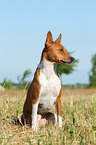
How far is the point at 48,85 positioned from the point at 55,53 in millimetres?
517

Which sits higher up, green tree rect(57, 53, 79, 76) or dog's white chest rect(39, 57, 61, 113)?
green tree rect(57, 53, 79, 76)

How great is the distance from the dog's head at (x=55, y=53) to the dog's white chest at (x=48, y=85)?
0.36ft

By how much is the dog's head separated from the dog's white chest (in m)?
0.11

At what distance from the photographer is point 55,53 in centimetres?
330

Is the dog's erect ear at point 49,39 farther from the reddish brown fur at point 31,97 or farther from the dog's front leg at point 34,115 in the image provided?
the dog's front leg at point 34,115

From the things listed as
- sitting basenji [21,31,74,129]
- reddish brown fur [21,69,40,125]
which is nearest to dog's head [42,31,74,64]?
sitting basenji [21,31,74,129]

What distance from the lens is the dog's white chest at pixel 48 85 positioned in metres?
3.34

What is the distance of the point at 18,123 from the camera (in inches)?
155

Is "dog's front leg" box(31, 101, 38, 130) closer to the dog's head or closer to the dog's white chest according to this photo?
the dog's white chest

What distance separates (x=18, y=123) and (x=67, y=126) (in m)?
0.95

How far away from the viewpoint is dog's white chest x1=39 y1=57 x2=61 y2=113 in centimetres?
334

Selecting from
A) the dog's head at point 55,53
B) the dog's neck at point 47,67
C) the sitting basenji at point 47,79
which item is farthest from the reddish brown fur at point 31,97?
the dog's head at point 55,53

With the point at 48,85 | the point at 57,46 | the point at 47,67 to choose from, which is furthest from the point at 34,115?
the point at 57,46

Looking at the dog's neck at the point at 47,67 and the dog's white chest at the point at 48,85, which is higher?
the dog's neck at the point at 47,67
